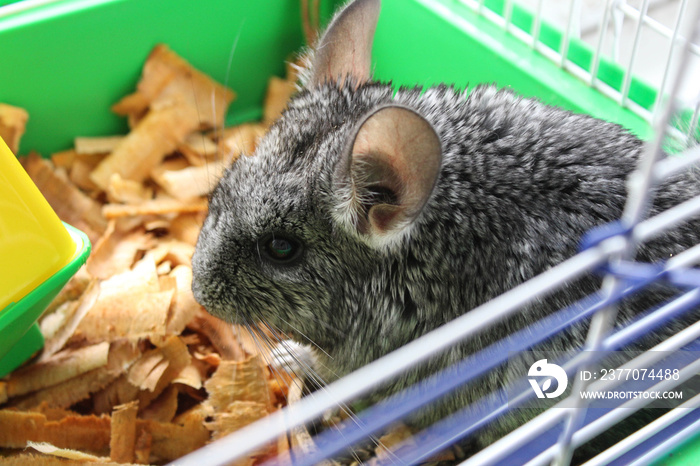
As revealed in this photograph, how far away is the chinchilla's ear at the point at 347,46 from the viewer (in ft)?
5.65

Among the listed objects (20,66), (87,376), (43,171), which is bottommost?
(87,376)

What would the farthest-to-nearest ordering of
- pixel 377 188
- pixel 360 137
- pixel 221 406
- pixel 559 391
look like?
1. pixel 221 406
2. pixel 377 188
3. pixel 360 137
4. pixel 559 391

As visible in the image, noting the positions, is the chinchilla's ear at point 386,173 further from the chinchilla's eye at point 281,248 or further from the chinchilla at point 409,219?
the chinchilla's eye at point 281,248

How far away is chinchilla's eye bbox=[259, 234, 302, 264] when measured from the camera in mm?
1529

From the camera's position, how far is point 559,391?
117 cm

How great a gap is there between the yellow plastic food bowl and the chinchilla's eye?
1.64ft

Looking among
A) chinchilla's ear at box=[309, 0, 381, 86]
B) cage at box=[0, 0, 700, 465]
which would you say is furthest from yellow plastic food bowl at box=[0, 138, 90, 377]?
chinchilla's ear at box=[309, 0, 381, 86]

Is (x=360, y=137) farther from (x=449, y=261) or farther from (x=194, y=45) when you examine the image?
(x=194, y=45)

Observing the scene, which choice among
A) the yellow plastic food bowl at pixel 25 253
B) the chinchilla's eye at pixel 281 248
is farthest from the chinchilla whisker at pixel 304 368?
the yellow plastic food bowl at pixel 25 253

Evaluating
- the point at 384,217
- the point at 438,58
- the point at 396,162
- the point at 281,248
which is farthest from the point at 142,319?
the point at 438,58

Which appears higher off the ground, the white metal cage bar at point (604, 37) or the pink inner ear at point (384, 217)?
the white metal cage bar at point (604, 37)

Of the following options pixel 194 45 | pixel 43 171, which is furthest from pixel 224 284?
pixel 194 45

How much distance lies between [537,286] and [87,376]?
153cm

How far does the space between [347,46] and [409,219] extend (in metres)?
0.65
